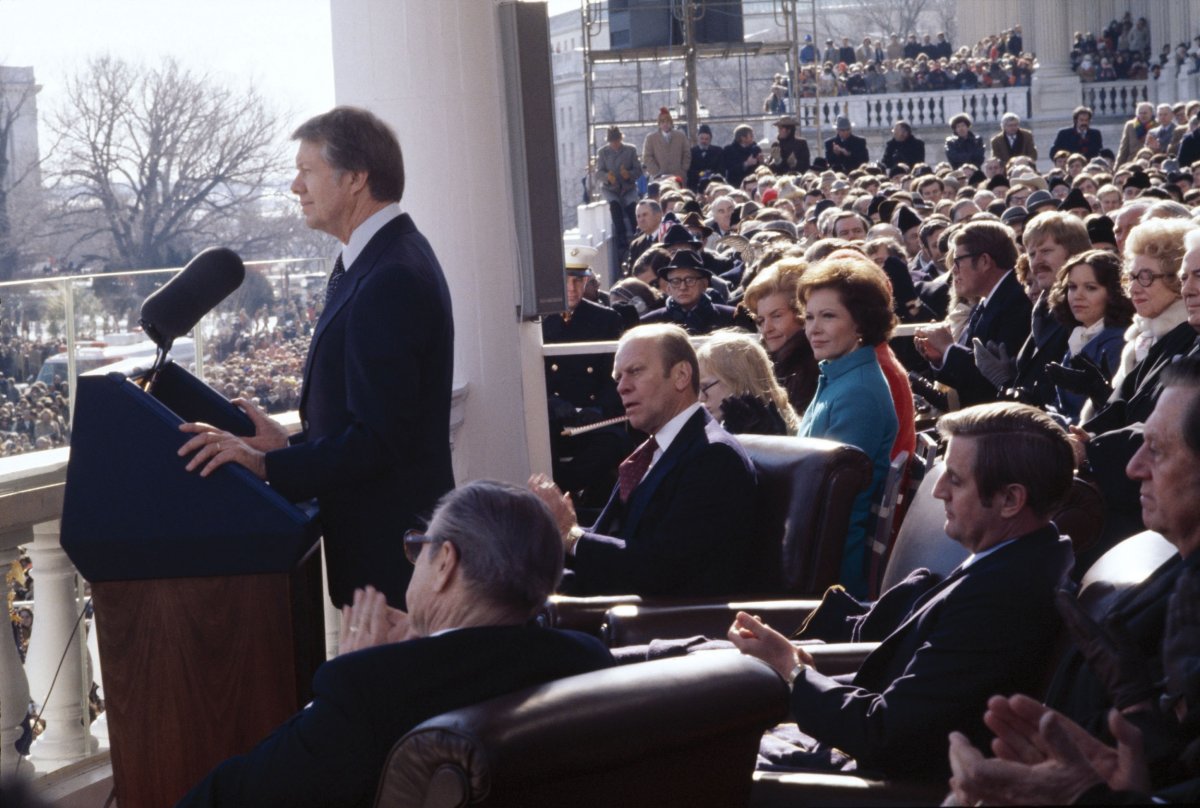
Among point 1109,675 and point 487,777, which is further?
point 1109,675

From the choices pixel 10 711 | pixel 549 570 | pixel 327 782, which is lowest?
pixel 10 711

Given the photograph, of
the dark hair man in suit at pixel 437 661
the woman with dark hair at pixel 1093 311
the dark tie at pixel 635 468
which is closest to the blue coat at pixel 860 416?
the dark tie at pixel 635 468

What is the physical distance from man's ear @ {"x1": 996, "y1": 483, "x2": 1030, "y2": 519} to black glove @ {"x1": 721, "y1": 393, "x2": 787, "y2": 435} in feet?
6.28

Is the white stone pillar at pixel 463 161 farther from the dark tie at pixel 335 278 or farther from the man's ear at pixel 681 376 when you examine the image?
the dark tie at pixel 335 278

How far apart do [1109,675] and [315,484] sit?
4.78 feet

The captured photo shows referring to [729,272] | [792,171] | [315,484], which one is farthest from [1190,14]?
[315,484]

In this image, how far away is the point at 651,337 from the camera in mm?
Result: 3902

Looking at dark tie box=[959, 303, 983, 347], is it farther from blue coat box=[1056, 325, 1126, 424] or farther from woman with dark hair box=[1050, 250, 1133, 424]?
blue coat box=[1056, 325, 1126, 424]

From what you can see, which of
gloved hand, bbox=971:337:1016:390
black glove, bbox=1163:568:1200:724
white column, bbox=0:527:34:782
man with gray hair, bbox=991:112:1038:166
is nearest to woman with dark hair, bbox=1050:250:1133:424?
gloved hand, bbox=971:337:1016:390

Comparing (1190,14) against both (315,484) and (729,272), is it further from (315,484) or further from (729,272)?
(315,484)

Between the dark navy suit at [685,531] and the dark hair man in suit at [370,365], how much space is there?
2.28 ft

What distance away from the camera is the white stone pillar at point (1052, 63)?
32.8 meters

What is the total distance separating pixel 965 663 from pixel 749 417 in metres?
2.07

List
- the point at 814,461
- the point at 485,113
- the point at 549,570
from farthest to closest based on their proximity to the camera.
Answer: the point at 485,113 → the point at 814,461 → the point at 549,570
